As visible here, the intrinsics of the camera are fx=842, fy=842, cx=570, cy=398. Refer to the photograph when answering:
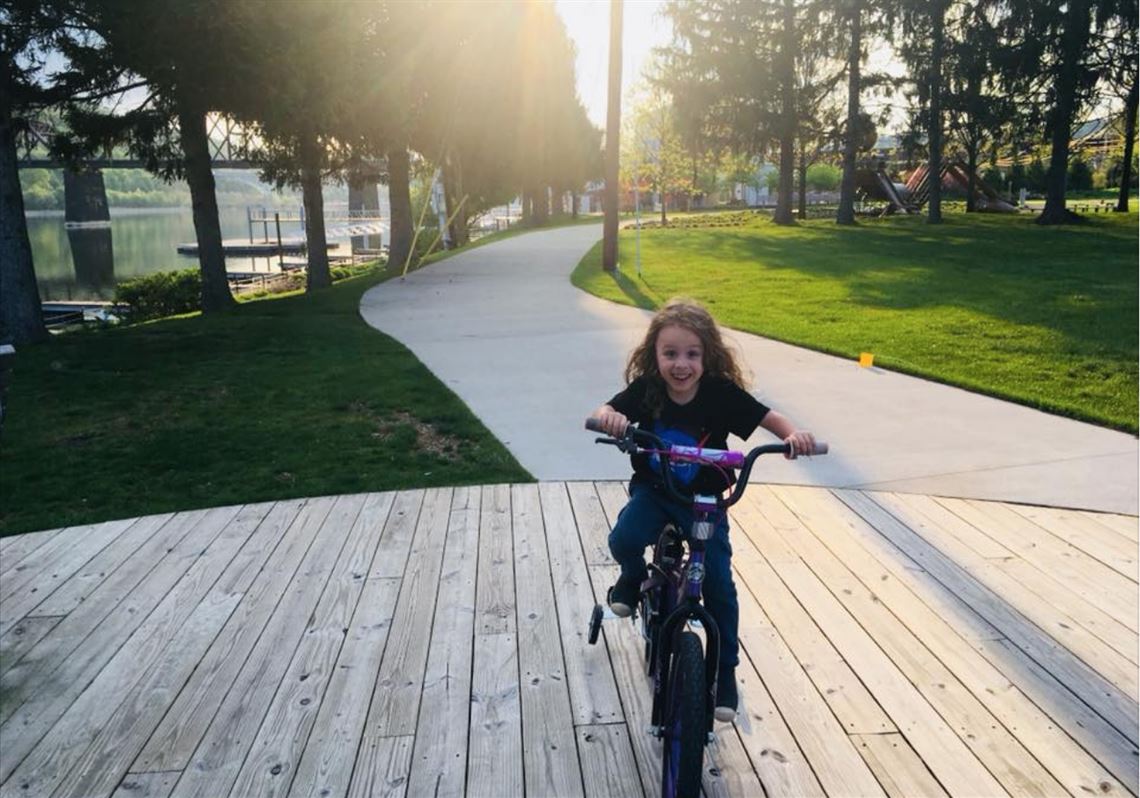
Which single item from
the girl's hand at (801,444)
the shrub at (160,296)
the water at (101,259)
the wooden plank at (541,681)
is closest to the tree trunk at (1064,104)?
the shrub at (160,296)

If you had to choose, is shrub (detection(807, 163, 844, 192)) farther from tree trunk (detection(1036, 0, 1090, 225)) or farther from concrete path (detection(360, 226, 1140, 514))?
concrete path (detection(360, 226, 1140, 514))

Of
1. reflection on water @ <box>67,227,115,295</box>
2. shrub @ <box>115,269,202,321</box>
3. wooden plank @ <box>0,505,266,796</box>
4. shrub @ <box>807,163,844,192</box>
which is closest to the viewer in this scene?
wooden plank @ <box>0,505,266,796</box>

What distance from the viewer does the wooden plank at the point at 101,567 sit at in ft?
13.6

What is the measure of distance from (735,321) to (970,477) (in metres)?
6.49

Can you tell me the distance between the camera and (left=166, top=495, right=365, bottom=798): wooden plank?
9.39 ft

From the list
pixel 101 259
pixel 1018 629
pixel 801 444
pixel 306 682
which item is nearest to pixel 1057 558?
pixel 1018 629

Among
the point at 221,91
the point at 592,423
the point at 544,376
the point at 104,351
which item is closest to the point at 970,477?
the point at 592,423

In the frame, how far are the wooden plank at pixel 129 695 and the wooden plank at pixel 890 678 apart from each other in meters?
→ 2.74

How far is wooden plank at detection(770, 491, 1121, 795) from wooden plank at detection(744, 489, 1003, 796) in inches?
1.0

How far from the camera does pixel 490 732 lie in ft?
10.0

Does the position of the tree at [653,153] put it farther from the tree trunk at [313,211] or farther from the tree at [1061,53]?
the tree trunk at [313,211]

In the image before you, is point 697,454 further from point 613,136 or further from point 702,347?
point 613,136

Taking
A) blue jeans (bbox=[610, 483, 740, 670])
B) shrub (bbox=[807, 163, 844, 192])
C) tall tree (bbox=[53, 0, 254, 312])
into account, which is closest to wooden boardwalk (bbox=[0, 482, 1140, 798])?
blue jeans (bbox=[610, 483, 740, 670])

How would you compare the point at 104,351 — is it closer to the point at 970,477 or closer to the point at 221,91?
the point at 221,91
